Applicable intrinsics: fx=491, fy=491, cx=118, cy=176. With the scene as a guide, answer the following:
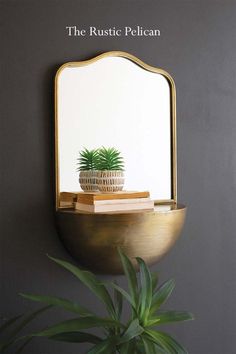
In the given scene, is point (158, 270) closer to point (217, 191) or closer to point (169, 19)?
point (217, 191)

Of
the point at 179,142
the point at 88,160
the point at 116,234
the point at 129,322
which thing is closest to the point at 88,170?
the point at 88,160

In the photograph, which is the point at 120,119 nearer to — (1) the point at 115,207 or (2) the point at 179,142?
(2) the point at 179,142

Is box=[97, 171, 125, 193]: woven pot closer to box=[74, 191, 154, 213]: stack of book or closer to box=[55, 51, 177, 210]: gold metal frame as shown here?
box=[74, 191, 154, 213]: stack of book

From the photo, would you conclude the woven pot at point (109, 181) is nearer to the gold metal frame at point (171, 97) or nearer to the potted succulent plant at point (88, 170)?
the potted succulent plant at point (88, 170)

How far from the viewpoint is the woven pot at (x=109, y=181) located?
1.83 metres

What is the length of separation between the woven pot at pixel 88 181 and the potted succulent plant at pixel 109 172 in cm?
3

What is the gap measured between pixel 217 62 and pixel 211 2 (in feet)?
0.82

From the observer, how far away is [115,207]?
1784 millimetres

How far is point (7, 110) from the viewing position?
75.6 inches

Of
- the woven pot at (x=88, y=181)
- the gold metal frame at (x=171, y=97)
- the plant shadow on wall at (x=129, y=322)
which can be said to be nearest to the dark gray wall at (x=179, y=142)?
the gold metal frame at (x=171, y=97)

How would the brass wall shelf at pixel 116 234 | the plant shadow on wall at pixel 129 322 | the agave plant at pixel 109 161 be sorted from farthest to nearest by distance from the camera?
the agave plant at pixel 109 161 → the brass wall shelf at pixel 116 234 → the plant shadow on wall at pixel 129 322

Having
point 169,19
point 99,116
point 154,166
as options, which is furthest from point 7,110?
point 169,19

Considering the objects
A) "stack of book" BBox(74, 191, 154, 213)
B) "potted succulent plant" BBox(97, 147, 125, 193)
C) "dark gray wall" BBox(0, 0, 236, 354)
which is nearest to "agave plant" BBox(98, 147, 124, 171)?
"potted succulent plant" BBox(97, 147, 125, 193)

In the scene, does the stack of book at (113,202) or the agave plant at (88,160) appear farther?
the agave plant at (88,160)
